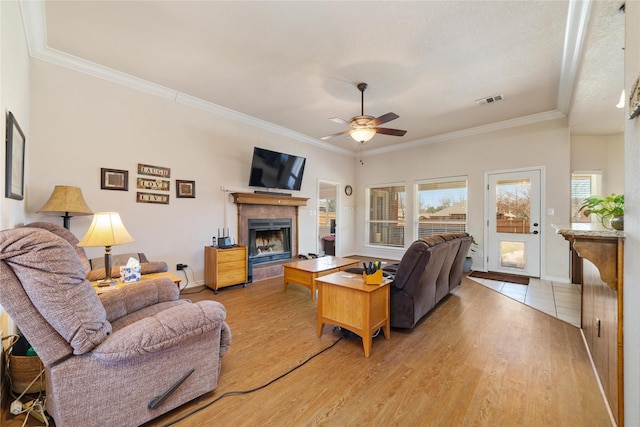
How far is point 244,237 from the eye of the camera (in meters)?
4.76

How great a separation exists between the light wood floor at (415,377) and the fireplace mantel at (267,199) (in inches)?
85.0

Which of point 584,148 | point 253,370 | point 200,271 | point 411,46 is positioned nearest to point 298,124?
point 411,46

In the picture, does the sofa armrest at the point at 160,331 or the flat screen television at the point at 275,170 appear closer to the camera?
the sofa armrest at the point at 160,331

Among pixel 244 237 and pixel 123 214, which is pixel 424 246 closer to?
pixel 244 237

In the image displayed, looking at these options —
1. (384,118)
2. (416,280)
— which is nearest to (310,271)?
(416,280)

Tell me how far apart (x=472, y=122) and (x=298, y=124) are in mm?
3294

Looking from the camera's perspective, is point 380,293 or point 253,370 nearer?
point 253,370

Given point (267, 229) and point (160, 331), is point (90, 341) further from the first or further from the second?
point (267, 229)

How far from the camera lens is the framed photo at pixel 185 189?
405 cm

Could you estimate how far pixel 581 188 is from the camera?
4957 millimetres

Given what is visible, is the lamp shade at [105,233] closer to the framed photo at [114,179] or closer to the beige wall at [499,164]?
the framed photo at [114,179]

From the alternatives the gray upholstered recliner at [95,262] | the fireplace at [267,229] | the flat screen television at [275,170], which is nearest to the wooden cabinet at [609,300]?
the gray upholstered recliner at [95,262]

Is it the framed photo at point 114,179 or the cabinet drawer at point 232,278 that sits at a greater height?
the framed photo at point 114,179

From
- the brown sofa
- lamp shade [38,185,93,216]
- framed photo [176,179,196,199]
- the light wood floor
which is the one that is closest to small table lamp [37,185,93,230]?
lamp shade [38,185,93,216]
